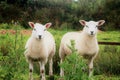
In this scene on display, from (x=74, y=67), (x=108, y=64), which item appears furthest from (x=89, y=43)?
(x=74, y=67)

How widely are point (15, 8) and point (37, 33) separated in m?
21.4

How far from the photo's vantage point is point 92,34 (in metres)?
11.5

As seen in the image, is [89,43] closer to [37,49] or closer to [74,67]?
[37,49]

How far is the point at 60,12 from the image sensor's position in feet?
108

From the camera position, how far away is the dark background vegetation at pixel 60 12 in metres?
31.5

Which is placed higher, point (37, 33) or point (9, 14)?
point (9, 14)

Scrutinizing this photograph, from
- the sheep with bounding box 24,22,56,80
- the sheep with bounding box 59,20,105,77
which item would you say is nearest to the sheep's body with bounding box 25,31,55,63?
the sheep with bounding box 24,22,56,80

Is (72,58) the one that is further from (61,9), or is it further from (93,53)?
(61,9)

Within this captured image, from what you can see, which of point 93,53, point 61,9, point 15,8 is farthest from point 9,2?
point 93,53

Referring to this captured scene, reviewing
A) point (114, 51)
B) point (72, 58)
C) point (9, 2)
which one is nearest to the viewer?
point (72, 58)

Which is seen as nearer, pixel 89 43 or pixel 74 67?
pixel 74 67

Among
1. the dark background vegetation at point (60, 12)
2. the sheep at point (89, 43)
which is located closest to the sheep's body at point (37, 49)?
the sheep at point (89, 43)

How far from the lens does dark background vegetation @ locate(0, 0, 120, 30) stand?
103 feet

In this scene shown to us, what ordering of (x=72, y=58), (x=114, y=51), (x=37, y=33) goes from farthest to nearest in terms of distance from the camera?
1. (x=114, y=51)
2. (x=37, y=33)
3. (x=72, y=58)
